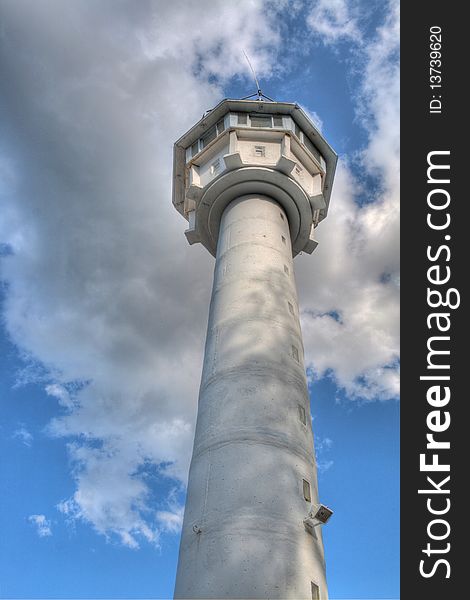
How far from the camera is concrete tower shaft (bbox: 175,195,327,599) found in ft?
46.2

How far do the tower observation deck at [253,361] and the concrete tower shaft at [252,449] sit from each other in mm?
37

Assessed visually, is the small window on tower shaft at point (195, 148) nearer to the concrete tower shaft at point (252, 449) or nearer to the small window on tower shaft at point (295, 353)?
the concrete tower shaft at point (252, 449)

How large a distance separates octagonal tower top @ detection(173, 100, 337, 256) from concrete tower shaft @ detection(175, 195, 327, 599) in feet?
12.8

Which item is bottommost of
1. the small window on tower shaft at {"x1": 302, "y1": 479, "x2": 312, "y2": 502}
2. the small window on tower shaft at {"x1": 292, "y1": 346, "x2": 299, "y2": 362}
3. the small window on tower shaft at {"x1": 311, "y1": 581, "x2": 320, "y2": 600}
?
the small window on tower shaft at {"x1": 311, "y1": 581, "x2": 320, "y2": 600}

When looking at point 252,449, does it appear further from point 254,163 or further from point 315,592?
point 254,163

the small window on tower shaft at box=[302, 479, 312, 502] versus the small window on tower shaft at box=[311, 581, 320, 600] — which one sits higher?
the small window on tower shaft at box=[302, 479, 312, 502]

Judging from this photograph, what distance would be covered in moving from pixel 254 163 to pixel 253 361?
1135 cm

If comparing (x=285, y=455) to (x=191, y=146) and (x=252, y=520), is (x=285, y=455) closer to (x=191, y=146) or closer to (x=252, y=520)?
(x=252, y=520)

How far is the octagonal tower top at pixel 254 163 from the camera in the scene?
2619 cm

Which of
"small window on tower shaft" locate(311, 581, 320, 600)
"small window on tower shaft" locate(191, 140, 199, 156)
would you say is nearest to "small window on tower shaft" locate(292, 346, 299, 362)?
"small window on tower shaft" locate(311, 581, 320, 600)

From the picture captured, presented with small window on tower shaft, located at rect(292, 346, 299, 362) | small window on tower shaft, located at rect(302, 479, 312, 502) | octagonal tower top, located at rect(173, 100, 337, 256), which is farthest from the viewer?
octagonal tower top, located at rect(173, 100, 337, 256)

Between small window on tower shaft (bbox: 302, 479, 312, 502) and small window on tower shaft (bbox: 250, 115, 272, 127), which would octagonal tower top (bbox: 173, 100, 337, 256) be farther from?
small window on tower shaft (bbox: 302, 479, 312, 502)

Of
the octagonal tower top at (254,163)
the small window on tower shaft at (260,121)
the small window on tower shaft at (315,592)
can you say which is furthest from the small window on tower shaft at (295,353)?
the small window on tower shaft at (260,121)

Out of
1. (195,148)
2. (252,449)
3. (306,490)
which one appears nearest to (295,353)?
(252,449)
